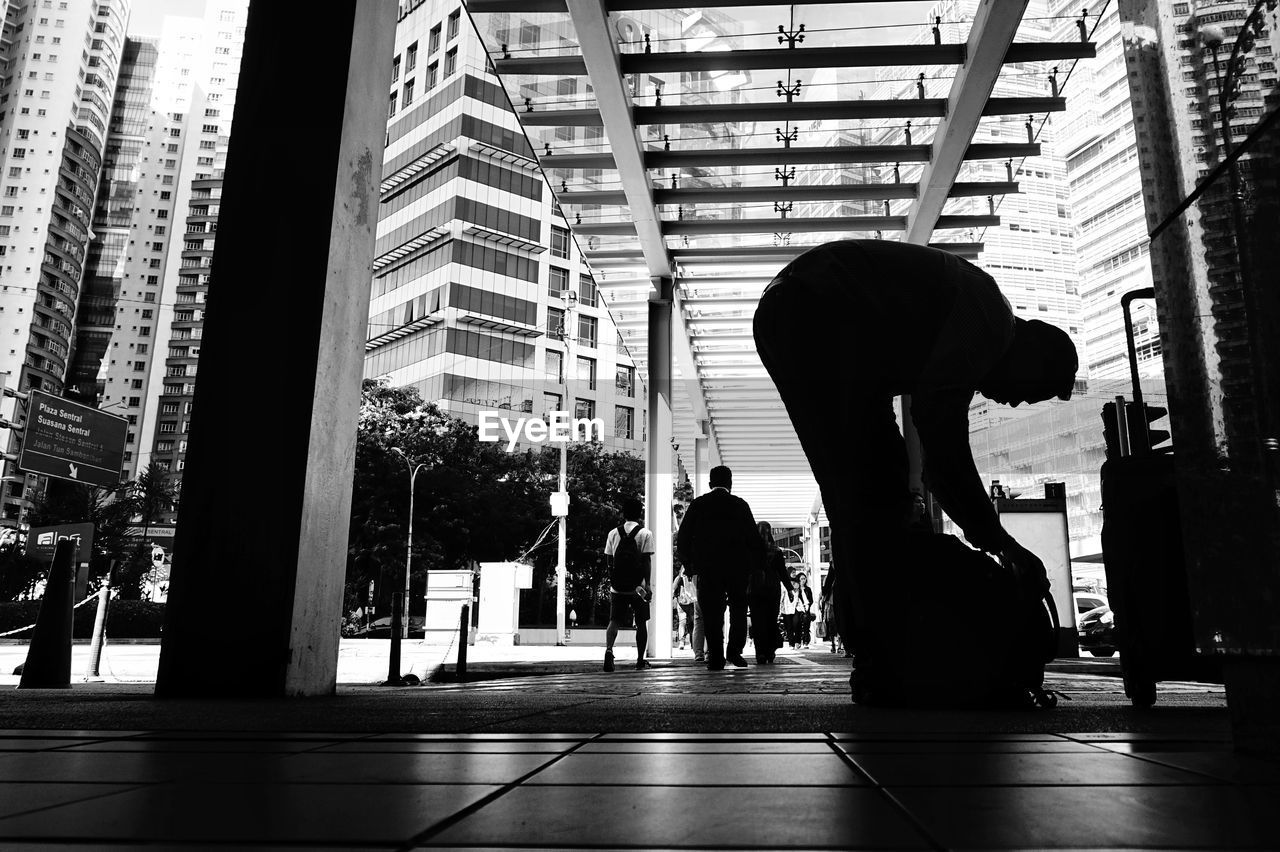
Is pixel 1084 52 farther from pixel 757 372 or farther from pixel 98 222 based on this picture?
pixel 98 222

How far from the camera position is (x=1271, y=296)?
1.49 m

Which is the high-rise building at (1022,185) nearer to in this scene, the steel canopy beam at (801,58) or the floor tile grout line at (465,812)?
the steel canopy beam at (801,58)

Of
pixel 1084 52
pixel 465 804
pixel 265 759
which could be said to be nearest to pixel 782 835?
pixel 465 804

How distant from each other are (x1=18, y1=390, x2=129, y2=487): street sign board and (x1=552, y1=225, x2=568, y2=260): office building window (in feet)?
149

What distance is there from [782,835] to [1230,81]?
1.52m

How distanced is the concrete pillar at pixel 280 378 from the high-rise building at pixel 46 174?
113 meters

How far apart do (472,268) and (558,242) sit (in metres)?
7.86

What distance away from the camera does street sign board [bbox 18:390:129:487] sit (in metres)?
19.4

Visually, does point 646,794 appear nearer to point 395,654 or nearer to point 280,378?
point 280,378

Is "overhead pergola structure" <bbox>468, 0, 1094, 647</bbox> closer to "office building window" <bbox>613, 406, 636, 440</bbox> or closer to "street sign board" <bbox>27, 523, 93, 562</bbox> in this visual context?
"street sign board" <bbox>27, 523, 93, 562</bbox>

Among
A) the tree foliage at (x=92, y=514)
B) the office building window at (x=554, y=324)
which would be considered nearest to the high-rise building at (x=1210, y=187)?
the tree foliage at (x=92, y=514)

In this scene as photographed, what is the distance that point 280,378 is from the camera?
3.92 meters

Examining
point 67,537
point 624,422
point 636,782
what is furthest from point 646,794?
point 624,422
